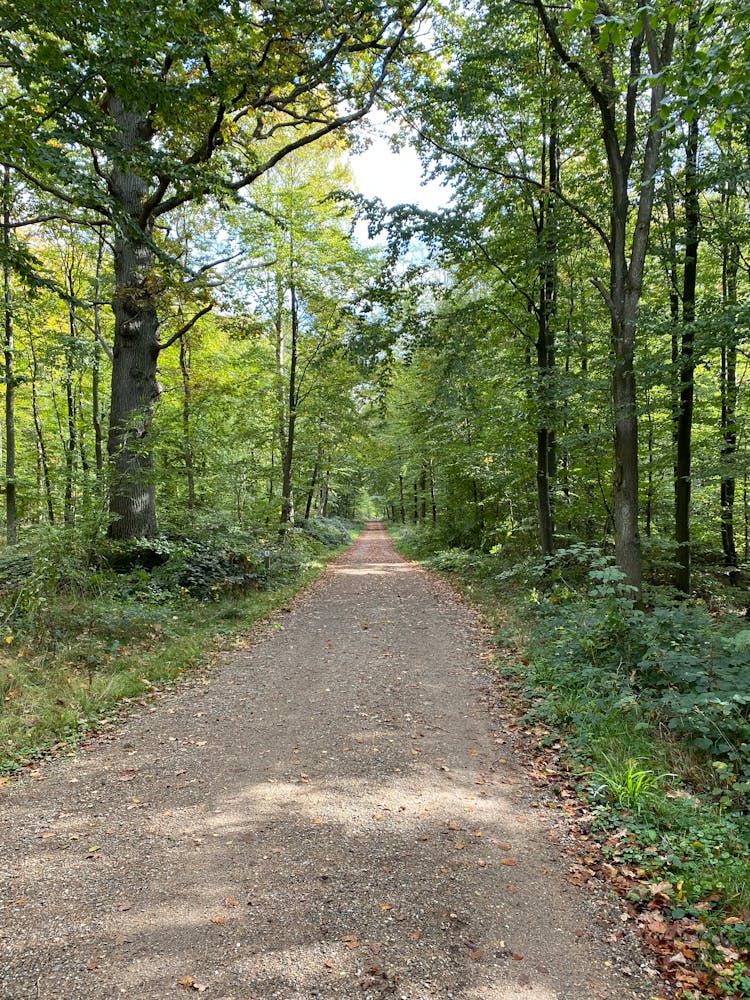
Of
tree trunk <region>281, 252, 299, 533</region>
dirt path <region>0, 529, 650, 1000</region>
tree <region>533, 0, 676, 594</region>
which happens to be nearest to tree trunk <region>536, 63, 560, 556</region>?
tree <region>533, 0, 676, 594</region>

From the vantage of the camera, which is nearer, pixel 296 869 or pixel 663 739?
pixel 296 869

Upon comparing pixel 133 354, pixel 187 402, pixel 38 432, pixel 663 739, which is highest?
pixel 133 354

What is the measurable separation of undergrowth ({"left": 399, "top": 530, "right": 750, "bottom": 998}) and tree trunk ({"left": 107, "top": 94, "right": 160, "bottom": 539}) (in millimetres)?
7243

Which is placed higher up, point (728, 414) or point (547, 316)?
point (547, 316)

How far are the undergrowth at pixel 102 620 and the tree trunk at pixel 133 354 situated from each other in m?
0.81

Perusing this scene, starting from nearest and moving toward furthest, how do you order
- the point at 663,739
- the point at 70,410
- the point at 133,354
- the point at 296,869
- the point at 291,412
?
1. the point at 296,869
2. the point at 663,739
3. the point at 133,354
4. the point at 291,412
5. the point at 70,410

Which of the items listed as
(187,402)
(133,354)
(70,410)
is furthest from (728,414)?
(70,410)

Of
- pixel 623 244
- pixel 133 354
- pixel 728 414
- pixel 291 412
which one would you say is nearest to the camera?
pixel 623 244

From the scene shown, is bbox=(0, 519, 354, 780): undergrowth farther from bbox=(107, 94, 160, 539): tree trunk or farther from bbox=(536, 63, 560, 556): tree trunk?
bbox=(536, 63, 560, 556): tree trunk

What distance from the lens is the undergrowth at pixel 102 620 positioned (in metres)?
5.09

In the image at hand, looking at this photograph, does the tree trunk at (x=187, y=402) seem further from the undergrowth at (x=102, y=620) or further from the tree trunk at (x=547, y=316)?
the tree trunk at (x=547, y=316)

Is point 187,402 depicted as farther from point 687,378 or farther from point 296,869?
point 296,869

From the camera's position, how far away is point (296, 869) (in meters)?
3.03

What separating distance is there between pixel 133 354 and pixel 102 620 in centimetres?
534
